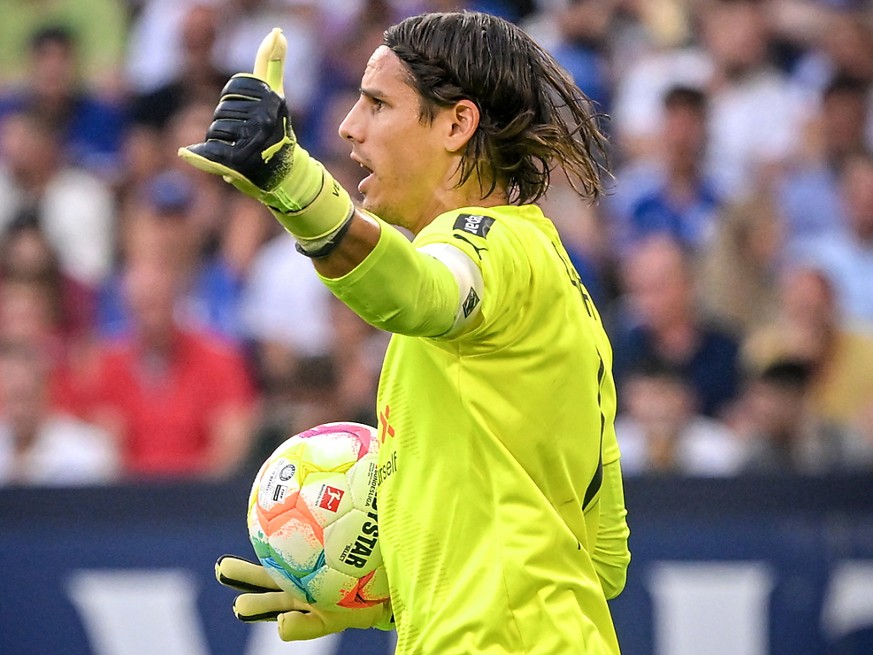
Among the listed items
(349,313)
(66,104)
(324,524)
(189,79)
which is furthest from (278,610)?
(66,104)

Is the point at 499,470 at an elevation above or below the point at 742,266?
above

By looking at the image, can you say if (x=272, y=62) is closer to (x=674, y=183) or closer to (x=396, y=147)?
(x=396, y=147)

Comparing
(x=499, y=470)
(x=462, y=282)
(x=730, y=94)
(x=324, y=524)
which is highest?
(x=730, y=94)

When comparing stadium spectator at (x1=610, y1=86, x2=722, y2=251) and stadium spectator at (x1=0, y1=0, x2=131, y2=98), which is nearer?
stadium spectator at (x1=610, y1=86, x2=722, y2=251)

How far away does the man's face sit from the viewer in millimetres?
2887

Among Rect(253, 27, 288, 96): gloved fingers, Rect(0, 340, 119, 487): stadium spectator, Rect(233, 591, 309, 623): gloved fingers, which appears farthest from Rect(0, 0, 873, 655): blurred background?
Rect(253, 27, 288, 96): gloved fingers

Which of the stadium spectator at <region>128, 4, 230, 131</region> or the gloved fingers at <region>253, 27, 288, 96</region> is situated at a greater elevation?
the stadium spectator at <region>128, 4, 230, 131</region>

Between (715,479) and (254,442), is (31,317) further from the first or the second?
(715,479)

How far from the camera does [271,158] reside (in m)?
2.32

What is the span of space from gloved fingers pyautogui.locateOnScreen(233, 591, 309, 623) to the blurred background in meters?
3.34

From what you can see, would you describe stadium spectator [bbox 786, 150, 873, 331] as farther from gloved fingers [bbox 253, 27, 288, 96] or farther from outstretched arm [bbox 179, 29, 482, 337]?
gloved fingers [bbox 253, 27, 288, 96]

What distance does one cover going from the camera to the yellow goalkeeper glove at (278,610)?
3.25 meters

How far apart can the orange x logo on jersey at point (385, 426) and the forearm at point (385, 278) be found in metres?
0.50

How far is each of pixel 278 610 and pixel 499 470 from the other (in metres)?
0.79
